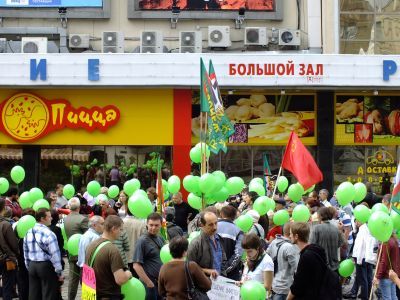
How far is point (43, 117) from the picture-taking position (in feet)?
92.3

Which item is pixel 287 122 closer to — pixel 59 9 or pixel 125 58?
pixel 125 58

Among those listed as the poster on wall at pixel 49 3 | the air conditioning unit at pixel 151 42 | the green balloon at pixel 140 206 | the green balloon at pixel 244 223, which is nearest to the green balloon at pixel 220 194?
the green balloon at pixel 244 223

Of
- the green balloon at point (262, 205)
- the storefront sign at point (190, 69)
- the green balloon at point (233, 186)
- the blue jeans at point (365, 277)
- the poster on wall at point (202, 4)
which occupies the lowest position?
the blue jeans at point (365, 277)

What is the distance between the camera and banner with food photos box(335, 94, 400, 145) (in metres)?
29.2

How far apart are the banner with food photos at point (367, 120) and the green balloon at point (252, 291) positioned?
19.5 meters

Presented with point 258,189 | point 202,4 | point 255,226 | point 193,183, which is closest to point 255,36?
point 202,4

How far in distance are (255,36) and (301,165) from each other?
1338 centimetres

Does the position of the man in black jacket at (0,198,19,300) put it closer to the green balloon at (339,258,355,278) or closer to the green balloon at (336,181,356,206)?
the green balloon at (339,258,355,278)

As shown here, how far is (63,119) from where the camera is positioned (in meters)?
28.2

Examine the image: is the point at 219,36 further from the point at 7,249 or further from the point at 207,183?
the point at 207,183

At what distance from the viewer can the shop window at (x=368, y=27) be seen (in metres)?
29.3

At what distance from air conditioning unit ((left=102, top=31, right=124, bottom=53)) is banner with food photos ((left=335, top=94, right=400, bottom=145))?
23.5 feet

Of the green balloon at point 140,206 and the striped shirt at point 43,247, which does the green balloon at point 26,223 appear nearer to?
the striped shirt at point 43,247

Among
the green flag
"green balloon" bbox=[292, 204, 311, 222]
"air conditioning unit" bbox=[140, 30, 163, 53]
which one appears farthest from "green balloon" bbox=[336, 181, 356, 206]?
"air conditioning unit" bbox=[140, 30, 163, 53]
